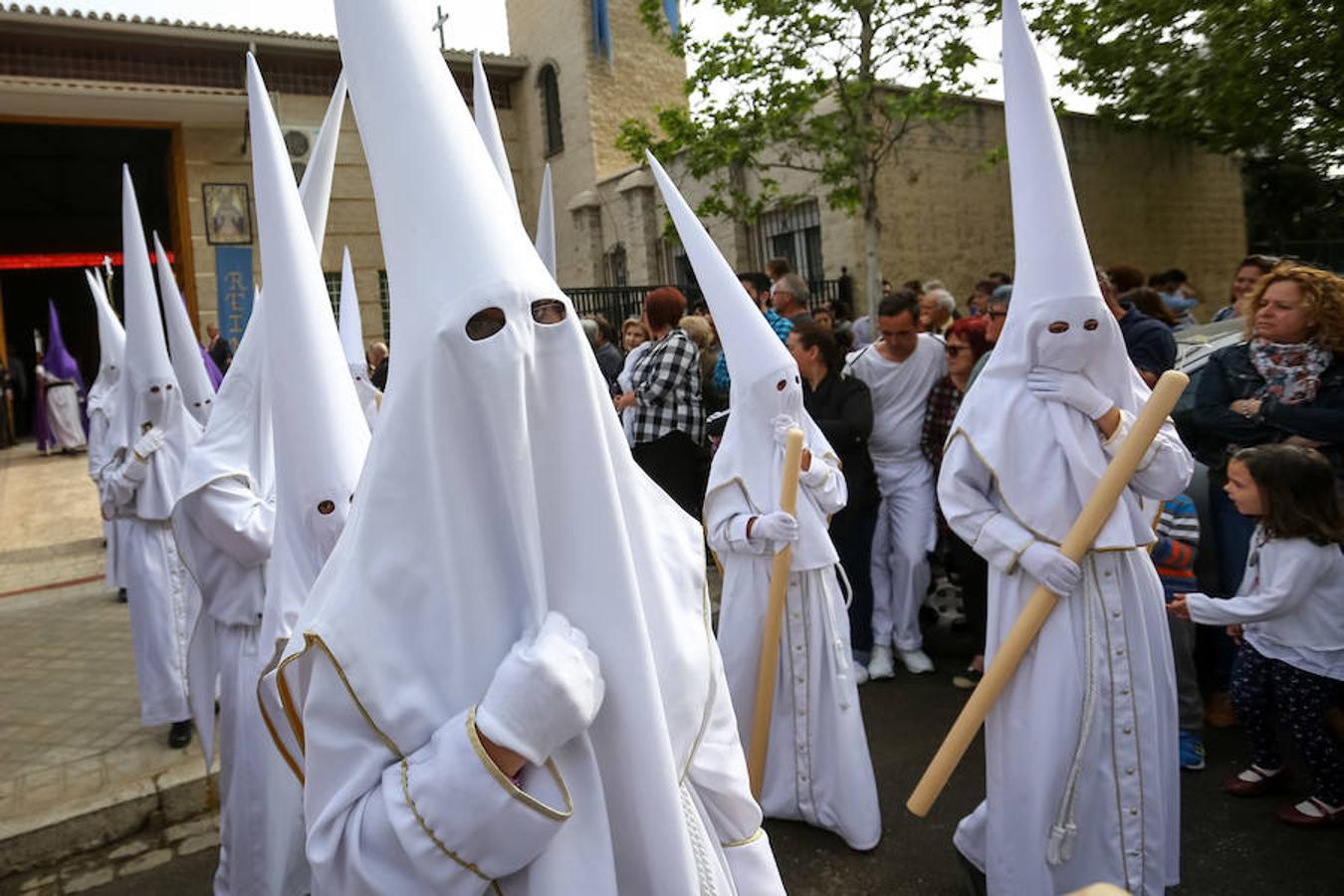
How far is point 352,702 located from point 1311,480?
140 inches

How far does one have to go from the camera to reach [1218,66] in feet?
44.8

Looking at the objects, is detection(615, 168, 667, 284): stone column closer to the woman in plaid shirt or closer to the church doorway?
the church doorway

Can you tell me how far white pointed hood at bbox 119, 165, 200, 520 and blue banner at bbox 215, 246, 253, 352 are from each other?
42.3 ft

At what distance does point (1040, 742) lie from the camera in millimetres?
2914

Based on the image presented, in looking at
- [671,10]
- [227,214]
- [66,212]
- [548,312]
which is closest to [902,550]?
[548,312]

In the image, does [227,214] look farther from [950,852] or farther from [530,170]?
[950,852]

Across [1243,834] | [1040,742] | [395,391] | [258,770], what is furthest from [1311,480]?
[258,770]

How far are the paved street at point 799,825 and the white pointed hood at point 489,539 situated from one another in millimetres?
1931

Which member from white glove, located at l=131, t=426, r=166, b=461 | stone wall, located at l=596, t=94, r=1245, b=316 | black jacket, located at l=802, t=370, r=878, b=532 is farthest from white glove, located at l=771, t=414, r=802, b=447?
stone wall, located at l=596, t=94, r=1245, b=316

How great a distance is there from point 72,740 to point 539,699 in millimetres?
4952

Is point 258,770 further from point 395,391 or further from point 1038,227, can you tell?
point 1038,227

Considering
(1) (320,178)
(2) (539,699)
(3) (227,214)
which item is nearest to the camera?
(2) (539,699)

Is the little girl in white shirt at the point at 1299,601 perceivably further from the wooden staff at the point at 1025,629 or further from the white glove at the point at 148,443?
the white glove at the point at 148,443

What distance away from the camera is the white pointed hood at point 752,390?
3805 millimetres
